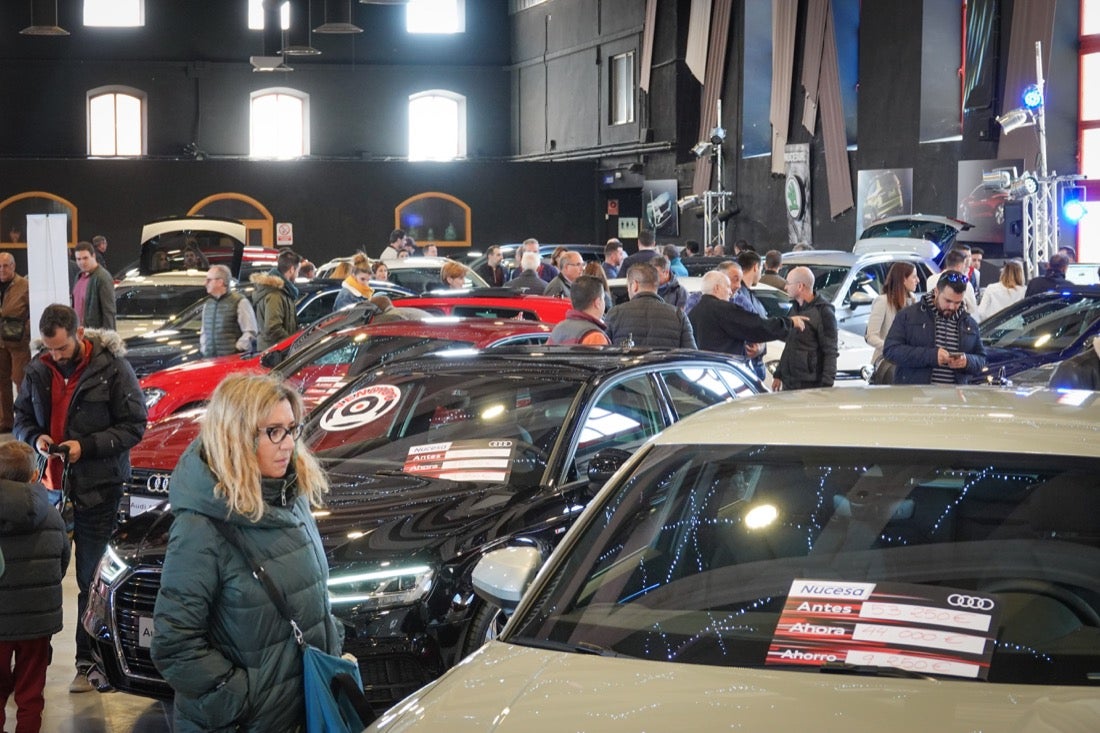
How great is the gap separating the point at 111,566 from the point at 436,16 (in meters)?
37.2

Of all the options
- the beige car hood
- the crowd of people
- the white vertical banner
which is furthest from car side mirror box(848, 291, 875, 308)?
the beige car hood

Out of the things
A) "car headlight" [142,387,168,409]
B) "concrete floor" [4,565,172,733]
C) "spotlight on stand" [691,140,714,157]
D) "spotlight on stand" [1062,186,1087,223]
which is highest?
"spotlight on stand" [691,140,714,157]

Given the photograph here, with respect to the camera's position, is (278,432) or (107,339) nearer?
(278,432)

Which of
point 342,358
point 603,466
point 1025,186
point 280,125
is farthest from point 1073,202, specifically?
point 280,125

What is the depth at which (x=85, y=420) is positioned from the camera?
24.4ft

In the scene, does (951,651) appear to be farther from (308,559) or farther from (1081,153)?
(1081,153)

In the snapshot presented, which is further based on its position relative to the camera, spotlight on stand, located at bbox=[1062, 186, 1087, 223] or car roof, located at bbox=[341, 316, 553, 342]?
spotlight on stand, located at bbox=[1062, 186, 1087, 223]

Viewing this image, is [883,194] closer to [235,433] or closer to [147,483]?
[147,483]

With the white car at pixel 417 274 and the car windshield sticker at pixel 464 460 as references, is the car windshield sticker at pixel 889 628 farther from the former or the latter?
the white car at pixel 417 274

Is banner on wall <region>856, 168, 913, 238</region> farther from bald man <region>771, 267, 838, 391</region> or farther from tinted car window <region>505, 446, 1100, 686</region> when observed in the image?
tinted car window <region>505, 446, 1100, 686</region>

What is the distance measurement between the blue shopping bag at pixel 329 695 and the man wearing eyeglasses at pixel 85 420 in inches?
152

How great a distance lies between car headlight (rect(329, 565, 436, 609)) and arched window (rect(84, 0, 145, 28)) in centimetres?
3689

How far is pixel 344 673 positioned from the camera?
12.9 feet

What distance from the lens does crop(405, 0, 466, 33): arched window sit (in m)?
41.1
